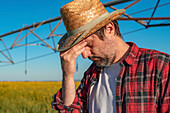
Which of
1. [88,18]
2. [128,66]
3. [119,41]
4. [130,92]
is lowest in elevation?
[130,92]

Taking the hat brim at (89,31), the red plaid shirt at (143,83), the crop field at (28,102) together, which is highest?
the hat brim at (89,31)

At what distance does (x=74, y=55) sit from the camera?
1.69 meters

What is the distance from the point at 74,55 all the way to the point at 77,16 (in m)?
0.33

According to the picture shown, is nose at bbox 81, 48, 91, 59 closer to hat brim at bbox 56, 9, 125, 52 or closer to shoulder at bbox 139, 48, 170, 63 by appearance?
hat brim at bbox 56, 9, 125, 52

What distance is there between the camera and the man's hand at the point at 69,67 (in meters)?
1.67

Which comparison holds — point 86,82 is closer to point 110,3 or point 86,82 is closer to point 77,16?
point 77,16

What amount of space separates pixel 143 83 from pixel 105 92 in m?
0.37

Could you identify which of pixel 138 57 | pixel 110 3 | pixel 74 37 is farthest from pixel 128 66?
pixel 110 3

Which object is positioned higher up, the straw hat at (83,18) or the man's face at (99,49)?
the straw hat at (83,18)

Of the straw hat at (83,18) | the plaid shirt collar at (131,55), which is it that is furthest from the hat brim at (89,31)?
the plaid shirt collar at (131,55)

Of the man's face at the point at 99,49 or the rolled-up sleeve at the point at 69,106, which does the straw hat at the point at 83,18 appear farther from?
the rolled-up sleeve at the point at 69,106

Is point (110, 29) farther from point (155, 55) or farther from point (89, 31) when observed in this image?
point (155, 55)

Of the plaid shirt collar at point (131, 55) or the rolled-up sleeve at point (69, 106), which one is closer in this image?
the plaid shirt collar at point (131, 55)

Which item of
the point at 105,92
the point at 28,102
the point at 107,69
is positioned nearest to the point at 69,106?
the point at 105,92
